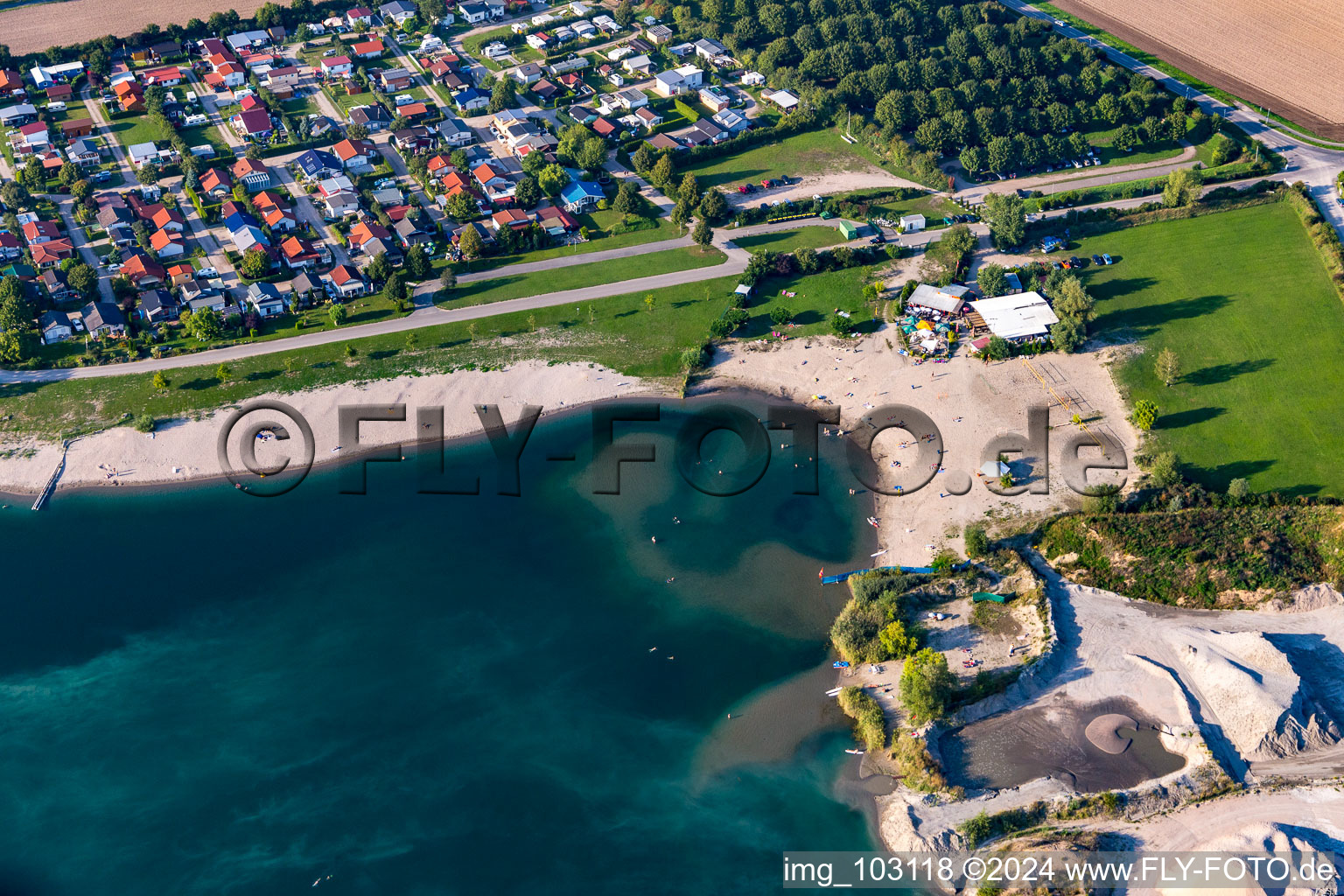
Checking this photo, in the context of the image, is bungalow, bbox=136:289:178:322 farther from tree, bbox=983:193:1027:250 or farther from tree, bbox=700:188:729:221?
tree, bbox=983:193:1027:250

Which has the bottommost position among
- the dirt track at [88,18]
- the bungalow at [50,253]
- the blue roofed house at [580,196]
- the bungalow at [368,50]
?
the bungalow at [50,253]

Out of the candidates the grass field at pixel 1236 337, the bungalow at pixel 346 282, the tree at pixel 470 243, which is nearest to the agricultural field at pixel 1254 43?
the grass field at pixel 1236 337

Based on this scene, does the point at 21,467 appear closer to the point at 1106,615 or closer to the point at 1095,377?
the point at 1106,615

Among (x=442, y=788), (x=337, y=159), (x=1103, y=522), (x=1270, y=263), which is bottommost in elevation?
(x=442, y=788)

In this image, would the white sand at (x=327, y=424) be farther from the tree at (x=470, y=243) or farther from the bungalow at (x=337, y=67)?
the bungalow at (x=337, y=67)

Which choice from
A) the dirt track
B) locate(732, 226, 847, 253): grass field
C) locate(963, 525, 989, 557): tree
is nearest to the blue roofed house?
locate(732, 226, 847, 253): grass field

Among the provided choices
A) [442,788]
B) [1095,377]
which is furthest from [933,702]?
[1095,377]

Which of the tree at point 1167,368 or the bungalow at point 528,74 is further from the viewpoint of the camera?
the bungalow at point 528,74
